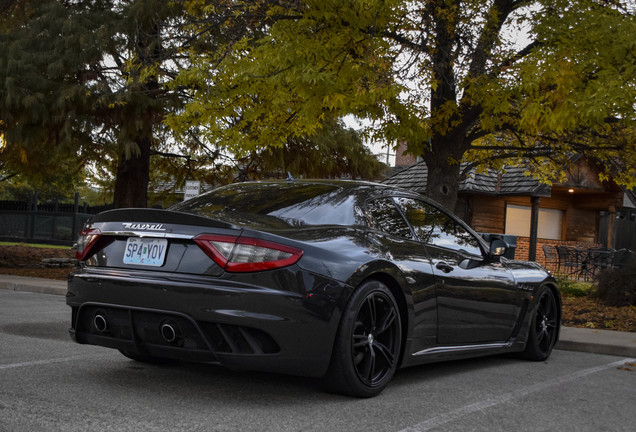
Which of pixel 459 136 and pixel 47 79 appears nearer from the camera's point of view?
pixel 459 136

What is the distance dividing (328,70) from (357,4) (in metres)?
0.94

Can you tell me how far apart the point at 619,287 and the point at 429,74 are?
16.9ft

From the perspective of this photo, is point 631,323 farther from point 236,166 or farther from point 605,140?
point 236,166

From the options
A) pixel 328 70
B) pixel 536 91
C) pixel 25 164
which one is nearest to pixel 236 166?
pixel 25 164

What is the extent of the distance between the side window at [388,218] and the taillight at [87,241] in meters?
1.84

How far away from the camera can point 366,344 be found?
4730 mm

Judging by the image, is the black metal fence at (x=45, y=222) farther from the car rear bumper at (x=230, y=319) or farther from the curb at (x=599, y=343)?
the car rear bumper at (x=230, y=319)

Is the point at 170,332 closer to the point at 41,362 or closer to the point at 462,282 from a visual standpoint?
the point at 41,362

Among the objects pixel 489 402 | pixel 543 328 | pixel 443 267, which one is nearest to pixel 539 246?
pixel 543 328

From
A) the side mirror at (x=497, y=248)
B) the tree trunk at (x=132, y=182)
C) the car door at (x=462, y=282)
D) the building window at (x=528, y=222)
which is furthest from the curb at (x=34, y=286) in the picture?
the building window at (x=528, y=222)

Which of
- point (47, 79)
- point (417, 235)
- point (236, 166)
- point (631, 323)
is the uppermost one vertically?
point (47, 79)

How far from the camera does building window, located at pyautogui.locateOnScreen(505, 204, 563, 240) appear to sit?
2620 cm

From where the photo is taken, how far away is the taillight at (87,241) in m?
4.84

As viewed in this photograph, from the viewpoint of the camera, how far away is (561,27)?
30.7 feet
